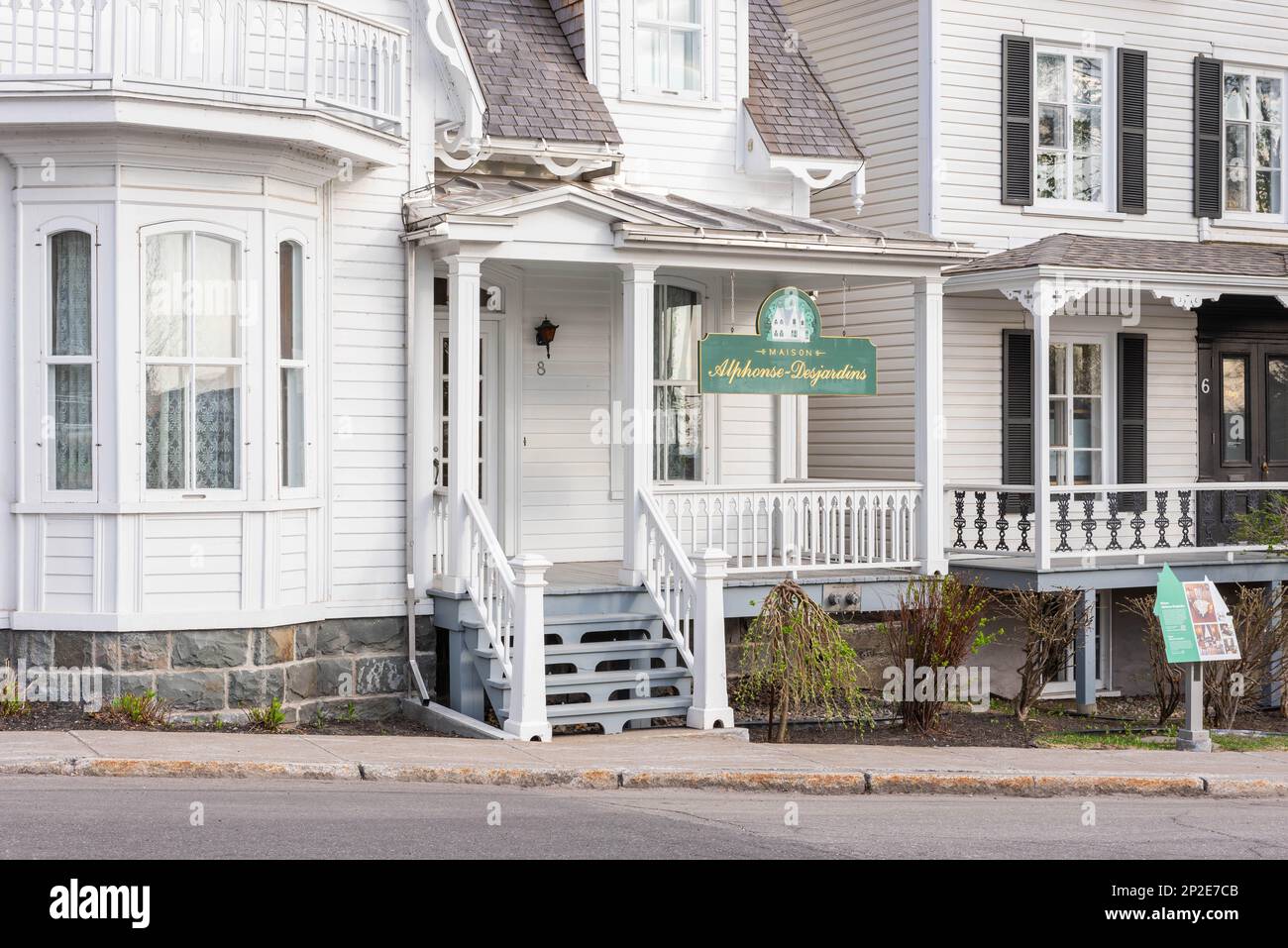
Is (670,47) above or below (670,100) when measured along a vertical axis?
above

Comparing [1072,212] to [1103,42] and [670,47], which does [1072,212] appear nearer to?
[1103,42]

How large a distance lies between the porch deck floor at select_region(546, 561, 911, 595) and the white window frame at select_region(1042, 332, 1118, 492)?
4542mm

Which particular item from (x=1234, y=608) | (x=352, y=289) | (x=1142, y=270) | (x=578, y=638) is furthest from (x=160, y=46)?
(x=1234, y=608)

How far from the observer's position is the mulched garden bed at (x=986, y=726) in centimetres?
1342

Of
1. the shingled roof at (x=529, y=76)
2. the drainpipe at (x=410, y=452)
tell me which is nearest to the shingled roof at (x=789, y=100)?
the shingled roof at (x=529, y=76)

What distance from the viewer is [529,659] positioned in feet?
39.6

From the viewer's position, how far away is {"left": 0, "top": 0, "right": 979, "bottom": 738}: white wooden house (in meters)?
12.2

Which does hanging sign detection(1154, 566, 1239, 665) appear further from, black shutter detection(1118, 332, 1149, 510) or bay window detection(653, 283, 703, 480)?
black shutter detection(1118, 332, 1149, 510)

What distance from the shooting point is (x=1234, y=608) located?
53.1ft

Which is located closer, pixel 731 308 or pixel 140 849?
pixel 140 849

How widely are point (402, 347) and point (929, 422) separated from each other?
192 inches

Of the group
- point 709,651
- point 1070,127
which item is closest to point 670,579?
point 709,651
